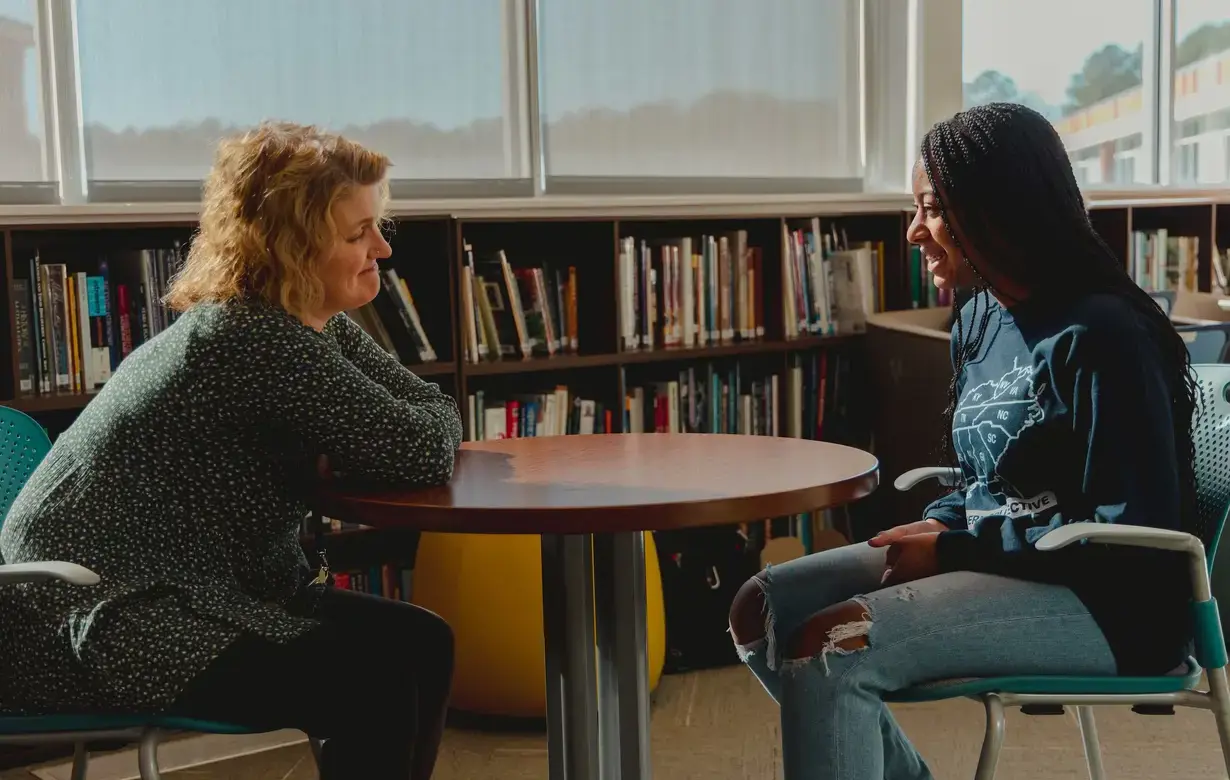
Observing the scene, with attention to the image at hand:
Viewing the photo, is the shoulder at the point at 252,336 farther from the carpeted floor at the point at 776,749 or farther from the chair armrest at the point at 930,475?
the carpeted floor at the point at 776,749

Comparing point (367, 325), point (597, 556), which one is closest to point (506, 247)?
point (367, 325)

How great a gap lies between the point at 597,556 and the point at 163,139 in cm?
196

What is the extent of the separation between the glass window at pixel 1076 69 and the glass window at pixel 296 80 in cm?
195

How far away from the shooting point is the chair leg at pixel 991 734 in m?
1.67

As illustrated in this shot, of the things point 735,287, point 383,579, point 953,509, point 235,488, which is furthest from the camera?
point 735,287

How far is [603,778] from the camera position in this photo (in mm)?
1905

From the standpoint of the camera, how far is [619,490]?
1.64 m

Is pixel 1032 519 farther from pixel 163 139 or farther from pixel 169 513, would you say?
pixel 163 139

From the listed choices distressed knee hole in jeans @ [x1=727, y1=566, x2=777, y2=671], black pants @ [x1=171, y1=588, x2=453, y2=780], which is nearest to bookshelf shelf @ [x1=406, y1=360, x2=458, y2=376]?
distressed knee hole in jeans @ [x1=727, y1=566, x2=777, y2=671]

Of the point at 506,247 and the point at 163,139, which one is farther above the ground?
the point at 163,139

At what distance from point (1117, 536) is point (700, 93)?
269 centimetres

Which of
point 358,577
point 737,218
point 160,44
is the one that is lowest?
point 358,577

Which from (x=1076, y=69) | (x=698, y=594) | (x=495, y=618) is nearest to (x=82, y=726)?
(x=495, y=618)

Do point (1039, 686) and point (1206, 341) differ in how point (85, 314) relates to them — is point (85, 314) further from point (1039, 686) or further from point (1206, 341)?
point (1206, 341)
